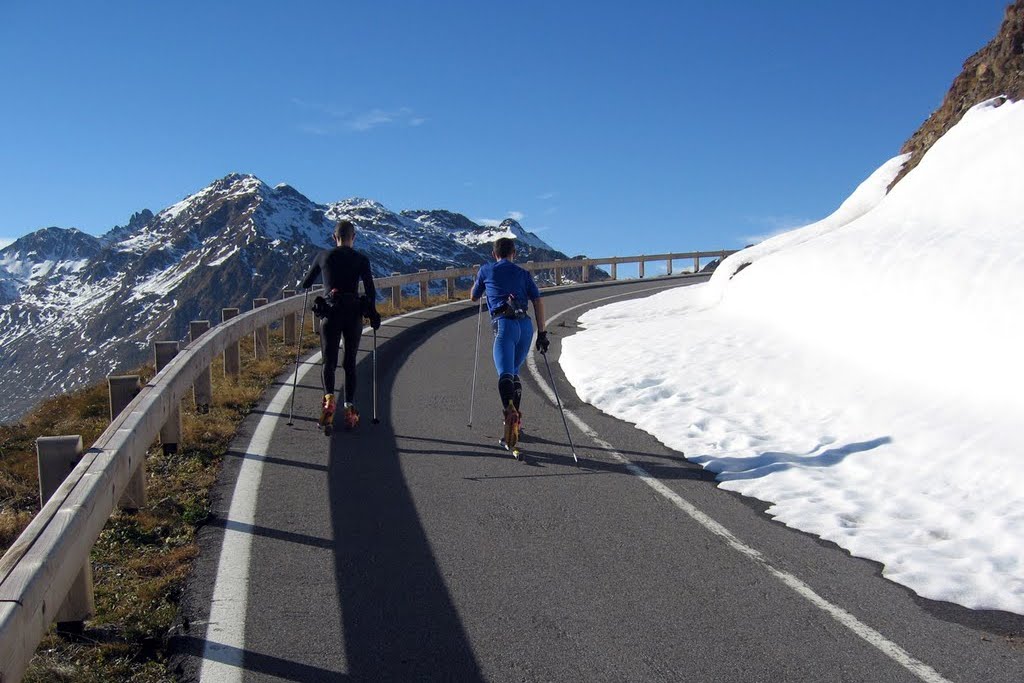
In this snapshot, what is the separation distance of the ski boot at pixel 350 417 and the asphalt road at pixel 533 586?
78 centimetres

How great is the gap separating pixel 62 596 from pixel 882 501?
18.6 ft

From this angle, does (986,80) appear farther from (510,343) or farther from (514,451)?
(514,451)

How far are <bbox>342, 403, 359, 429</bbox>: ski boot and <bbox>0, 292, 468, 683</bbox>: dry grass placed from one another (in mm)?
1139

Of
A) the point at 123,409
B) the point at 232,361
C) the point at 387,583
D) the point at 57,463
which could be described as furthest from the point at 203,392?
the point at 387,583

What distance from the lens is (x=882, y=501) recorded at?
22.4 ft

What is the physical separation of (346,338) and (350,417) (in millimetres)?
941

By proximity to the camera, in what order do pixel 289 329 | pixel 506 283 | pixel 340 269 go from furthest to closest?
1. pixel 289 329
2. pixel 340 269
3. pixel 506 283

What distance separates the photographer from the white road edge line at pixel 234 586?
4094mm

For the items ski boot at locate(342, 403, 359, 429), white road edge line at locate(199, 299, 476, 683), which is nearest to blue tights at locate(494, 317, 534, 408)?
ski boot at locate(342, 403, 359, 429)

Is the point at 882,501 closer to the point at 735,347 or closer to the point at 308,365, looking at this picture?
the point at 735,347

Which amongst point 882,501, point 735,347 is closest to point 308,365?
point 735,347

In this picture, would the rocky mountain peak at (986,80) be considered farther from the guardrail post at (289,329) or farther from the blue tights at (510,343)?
the guardrail post at (289,329)

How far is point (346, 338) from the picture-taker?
31.3ft

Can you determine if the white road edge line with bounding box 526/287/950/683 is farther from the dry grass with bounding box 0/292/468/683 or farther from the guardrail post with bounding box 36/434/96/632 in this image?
the guardrail post with bounding box 36/434/96/632
